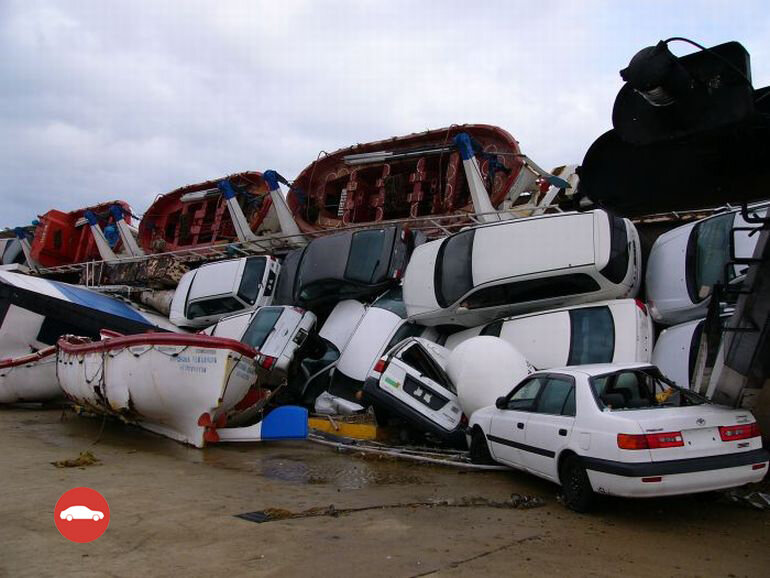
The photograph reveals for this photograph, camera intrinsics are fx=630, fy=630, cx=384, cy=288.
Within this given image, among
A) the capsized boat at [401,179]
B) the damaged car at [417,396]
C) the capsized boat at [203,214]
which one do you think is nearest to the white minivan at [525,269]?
the damaged car at [417,396]

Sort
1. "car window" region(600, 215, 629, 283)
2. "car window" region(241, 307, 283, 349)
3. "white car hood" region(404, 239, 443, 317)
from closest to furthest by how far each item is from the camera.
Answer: "car window" region(600, 215, 629, 283) → "white car hood" region(404, 239, 443, 317) → "car window" region(241, 307, 283, 349)

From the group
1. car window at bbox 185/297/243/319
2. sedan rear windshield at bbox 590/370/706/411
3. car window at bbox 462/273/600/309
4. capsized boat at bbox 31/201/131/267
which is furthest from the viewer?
capsized boat at bbox 31/201/131/267

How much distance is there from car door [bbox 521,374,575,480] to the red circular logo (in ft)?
11.4

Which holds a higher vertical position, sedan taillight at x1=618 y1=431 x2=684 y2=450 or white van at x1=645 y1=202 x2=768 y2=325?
white van at x1=645 y1=202 x2=768 y2=325

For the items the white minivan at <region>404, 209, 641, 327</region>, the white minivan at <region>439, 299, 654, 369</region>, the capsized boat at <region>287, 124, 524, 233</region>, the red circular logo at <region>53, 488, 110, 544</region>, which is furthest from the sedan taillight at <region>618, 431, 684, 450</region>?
the capsized boat at <region>287, 124, 524, 233</region>

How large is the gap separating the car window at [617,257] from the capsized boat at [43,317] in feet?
32.9

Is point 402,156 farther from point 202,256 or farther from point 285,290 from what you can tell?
point 202,256

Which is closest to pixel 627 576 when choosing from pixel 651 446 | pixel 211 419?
pixel 651 446

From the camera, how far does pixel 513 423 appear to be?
6074 millimetres

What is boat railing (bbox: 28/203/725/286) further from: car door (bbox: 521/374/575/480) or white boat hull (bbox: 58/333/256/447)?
car door (bbox: 521/374/575/480)

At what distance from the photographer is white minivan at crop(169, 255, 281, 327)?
45.6 feet

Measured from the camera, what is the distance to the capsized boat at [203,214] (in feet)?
70.4

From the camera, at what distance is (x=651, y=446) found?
178 inches

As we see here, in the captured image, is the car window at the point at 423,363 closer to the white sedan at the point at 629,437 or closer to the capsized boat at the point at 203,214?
the white sedan at the point at 629,437
